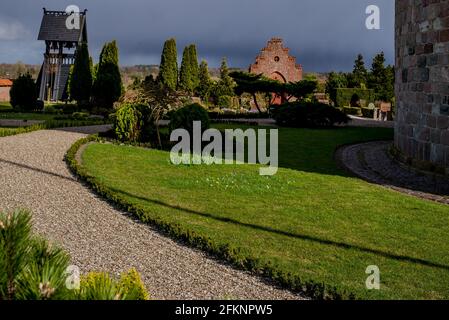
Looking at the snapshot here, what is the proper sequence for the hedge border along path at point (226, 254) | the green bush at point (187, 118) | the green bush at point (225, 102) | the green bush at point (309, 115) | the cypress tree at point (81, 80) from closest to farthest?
the hedge border along path at point (226, 254) → the green bush at point (187, 118) → the green bush at point (309, 115) → the cypress tree at point (81, 80) → the green bush at point (225, 102)

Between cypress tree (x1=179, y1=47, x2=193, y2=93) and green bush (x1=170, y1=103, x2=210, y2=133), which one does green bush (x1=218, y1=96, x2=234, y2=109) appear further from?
green bush (x1=170, y1=103, x2=210, y2=133)

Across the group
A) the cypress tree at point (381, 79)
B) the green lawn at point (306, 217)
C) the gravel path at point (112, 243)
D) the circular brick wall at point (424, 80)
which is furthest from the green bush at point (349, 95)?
the gravel path at point (112, 243)

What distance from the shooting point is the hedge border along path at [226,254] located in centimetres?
496

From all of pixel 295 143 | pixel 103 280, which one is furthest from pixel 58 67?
pixel 103 280

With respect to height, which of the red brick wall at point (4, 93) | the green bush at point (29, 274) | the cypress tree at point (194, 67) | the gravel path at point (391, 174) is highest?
the cypress tree at point (194, 67)

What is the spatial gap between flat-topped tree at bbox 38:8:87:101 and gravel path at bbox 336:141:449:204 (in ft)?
133

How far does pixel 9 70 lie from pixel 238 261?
4132 inches

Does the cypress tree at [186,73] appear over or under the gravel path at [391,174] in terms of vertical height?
over

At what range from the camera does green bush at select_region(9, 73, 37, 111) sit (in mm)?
33125

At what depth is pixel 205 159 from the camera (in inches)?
503

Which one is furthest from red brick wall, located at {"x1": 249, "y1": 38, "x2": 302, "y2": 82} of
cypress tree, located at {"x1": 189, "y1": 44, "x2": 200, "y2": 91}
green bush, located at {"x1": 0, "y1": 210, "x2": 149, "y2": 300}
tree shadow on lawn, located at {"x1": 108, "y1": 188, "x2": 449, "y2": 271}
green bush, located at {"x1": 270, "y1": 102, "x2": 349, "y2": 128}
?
green bush, located at {"x1": 0, "y1": 210, "x2": 149, "y2": 300}

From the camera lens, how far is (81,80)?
120 feet

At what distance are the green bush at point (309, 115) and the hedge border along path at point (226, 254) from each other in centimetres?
1539

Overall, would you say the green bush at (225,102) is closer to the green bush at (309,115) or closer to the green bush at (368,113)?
the green bush at (368,113)
